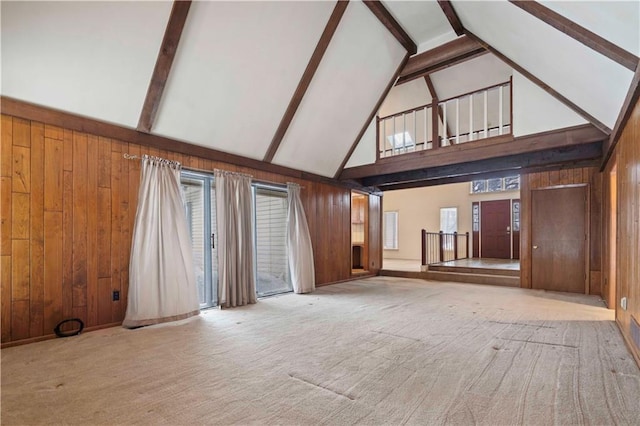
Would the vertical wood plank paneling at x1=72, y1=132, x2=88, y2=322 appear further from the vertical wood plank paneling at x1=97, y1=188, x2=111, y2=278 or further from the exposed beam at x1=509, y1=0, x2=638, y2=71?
the exposed beam at x1=509, y1=0, x2=638, y2=71

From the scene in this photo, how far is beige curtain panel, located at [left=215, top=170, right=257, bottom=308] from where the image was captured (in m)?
4.86

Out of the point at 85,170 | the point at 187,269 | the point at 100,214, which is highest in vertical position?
the point at 85,170

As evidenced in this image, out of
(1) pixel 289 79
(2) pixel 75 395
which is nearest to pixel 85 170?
(2) pixel 75 395

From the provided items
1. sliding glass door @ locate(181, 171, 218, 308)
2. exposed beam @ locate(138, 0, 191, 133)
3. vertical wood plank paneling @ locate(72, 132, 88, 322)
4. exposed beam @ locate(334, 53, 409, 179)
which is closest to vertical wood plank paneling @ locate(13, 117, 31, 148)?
vertical wood plank paneling @ locate(72, 132, 88, 322)

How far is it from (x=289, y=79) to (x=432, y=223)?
813 centimetres

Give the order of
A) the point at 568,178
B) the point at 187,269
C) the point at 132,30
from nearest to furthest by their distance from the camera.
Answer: the point at 132,30 < the point at 187,269 < the point at 568,178

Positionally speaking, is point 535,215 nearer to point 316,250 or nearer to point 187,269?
Result: point 316,250

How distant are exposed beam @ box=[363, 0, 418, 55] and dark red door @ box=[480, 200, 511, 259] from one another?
611 centimetres

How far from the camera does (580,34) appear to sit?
2898 millimetres

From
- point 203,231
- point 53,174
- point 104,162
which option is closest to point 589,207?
point 203,231

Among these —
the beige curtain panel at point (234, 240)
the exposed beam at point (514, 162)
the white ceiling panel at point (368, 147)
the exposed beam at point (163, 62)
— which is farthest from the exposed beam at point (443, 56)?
the exposed beam at point (163, 62)

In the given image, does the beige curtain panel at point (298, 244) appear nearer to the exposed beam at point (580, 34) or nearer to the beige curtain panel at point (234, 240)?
the beige curtain panel at point (234, 240)

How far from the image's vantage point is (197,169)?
477cm

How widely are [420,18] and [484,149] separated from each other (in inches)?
95.4
